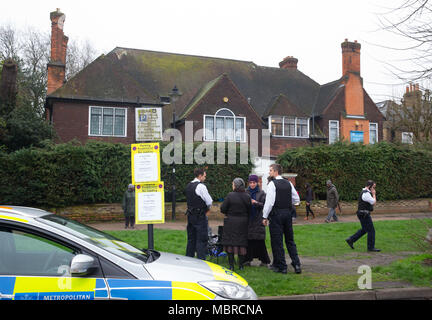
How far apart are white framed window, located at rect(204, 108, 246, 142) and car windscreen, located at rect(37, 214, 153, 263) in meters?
21.7

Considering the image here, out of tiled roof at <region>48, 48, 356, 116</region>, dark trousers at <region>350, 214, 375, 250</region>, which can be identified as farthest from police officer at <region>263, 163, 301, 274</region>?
tiled roof at <region>48, 48, 356, 116</region>

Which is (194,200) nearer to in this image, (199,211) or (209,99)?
(199,211)

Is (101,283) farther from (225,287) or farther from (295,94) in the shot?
(295,94)

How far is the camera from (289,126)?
29188 millimetres

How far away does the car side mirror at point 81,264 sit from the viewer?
132 inches

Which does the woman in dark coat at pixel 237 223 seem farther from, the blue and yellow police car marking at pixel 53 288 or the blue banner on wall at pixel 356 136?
the blue banner on wall at pixel 356 136

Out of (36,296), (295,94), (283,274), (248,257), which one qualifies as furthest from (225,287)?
(295,94)

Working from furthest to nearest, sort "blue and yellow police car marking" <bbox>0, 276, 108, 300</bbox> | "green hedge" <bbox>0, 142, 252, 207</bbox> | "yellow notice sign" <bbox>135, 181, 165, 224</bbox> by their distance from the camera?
"green hedge" <bbox>0, 142, 252, 207</bbox>
"yellow notice sign" <bbox>135, 181, 165, 224</bbox>
"blue and yellow police car marking" <bbox>0, 276, 108, 300</bbox>

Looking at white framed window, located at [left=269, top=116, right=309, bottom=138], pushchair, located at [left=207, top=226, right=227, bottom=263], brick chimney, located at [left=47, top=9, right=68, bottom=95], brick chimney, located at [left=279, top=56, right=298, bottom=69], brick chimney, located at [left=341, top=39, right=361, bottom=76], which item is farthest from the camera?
brick chimney, located at [left=279, top=56, right=298, bottom=69]

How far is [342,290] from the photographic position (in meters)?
6.50

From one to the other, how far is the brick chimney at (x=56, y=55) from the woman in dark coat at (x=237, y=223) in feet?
70.1

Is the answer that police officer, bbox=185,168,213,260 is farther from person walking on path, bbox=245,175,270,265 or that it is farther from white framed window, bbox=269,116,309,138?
white framed window, bbox=269,116,309,138

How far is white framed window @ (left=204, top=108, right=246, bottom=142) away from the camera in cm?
2631

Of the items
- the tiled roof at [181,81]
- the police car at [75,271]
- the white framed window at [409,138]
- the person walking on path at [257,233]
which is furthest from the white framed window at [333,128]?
the police car at [75,271]
